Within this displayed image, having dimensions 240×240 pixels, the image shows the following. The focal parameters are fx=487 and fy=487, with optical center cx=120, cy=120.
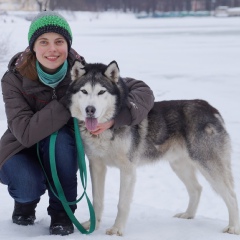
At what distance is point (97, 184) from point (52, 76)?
0.80 metres

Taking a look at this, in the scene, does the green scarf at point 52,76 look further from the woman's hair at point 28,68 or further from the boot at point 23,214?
the boot at point 23,214

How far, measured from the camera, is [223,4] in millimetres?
73250

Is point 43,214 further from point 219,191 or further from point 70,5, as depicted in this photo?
point 70,5

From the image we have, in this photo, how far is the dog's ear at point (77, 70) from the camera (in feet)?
9.62

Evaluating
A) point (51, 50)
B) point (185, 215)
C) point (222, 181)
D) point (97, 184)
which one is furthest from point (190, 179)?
point (51, 50)

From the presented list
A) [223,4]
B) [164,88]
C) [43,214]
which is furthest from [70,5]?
[43,214]

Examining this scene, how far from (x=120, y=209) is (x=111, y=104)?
704 millimetres

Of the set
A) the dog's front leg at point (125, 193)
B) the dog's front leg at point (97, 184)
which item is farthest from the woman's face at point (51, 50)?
the dog's front leg at point (125, 193)

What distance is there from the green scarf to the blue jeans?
0.98 feet

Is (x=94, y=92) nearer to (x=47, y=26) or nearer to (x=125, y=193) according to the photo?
(x=47, y=26)

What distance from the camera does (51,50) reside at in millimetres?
2969

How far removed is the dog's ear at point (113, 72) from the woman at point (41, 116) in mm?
190

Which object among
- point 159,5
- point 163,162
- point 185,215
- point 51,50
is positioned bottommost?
point 159,5

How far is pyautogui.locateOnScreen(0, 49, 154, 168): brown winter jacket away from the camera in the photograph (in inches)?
115
